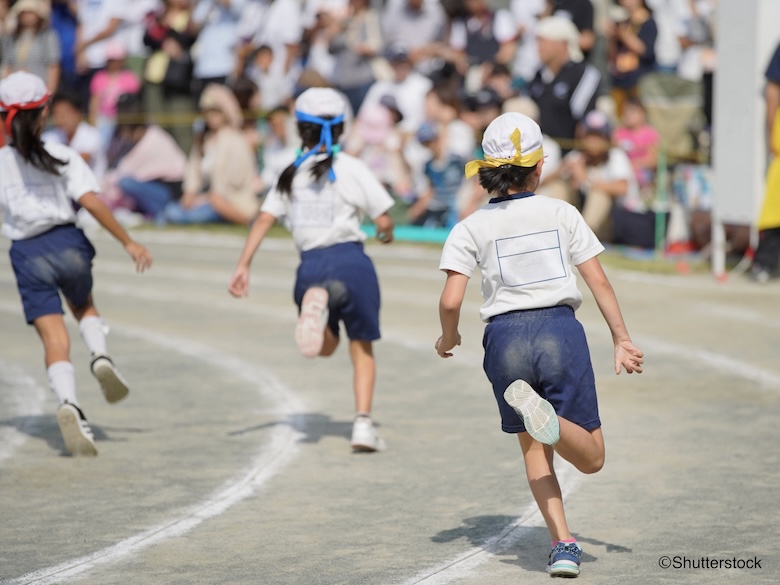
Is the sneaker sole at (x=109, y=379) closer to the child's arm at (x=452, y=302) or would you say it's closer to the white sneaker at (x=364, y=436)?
the white sneaker at (x=364, y=436)

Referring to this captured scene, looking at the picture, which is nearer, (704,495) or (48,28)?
(704,495)

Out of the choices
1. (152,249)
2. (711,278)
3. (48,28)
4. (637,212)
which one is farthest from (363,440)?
(48,28)

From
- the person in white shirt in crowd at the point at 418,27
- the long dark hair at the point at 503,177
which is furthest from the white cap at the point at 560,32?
the long dark hair at the point at 503,177

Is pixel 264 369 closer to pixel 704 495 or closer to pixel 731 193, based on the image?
pixel 704 495

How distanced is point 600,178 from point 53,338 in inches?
362

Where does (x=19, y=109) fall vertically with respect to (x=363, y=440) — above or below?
above

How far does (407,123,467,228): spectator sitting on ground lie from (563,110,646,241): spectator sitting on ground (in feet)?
5.19

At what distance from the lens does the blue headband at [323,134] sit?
29.0ft

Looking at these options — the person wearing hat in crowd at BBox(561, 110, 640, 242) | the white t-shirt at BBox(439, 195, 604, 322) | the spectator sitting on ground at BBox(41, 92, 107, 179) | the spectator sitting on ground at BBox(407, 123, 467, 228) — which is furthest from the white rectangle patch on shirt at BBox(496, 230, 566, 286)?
the spectator sitting on ground at BBox(407, 123, 467, 228)

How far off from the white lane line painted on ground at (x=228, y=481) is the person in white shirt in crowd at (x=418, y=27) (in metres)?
8.78

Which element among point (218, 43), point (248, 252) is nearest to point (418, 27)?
point (218, 43)

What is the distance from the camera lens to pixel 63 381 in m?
8.62

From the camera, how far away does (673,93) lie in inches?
738

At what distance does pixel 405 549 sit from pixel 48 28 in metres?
16.9
